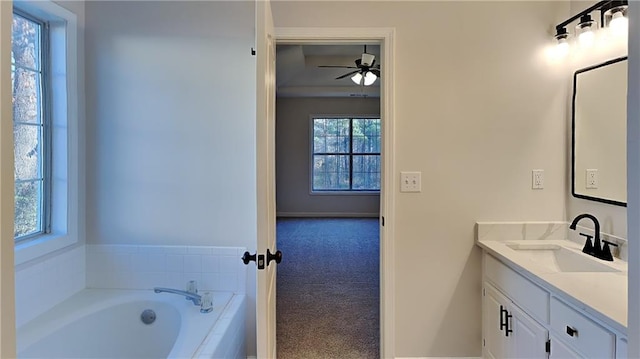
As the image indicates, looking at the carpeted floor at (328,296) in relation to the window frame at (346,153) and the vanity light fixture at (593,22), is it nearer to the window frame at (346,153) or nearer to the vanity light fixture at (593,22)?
the window frame at (346,153)

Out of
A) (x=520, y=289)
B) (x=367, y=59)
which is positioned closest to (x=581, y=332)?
(x=520, y=289)

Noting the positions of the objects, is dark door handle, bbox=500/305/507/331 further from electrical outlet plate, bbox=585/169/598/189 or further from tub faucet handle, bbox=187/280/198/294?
tub faucet handle, bbox=187/280/198/294

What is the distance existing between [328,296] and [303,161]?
4.74 meters

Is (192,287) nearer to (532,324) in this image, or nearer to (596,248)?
(532,324)

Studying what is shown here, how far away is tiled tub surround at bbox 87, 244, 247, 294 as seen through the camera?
2301 millimetres

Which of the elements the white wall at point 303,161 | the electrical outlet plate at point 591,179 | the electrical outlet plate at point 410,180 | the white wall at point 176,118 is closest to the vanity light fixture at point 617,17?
the electrical outlet plate at point 591,179

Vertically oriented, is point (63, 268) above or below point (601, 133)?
below

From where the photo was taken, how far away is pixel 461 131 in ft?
7.24

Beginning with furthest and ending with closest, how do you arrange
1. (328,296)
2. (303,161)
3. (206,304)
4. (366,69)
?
(303,161), (366,69), (328,296), (206,304)

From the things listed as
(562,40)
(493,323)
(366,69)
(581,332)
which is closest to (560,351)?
(581,332)

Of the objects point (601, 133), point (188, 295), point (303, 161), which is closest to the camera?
point (601, 133)

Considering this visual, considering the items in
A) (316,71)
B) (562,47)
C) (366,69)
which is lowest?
(562,47)

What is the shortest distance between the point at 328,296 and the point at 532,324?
2.04 m

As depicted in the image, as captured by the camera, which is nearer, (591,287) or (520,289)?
(591,287)
